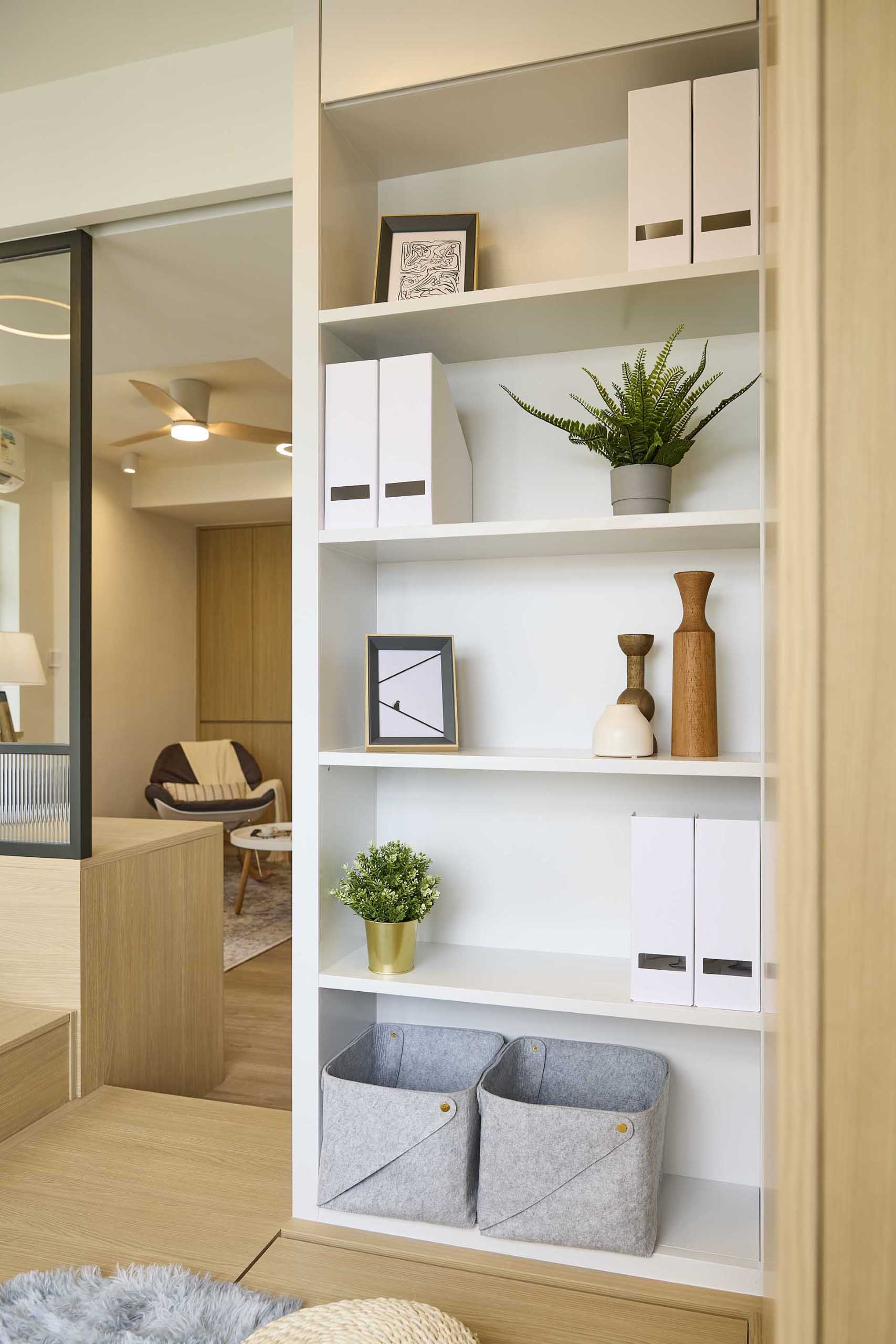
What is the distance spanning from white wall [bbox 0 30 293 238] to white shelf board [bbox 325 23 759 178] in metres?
0.32

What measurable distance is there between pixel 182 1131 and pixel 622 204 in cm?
205

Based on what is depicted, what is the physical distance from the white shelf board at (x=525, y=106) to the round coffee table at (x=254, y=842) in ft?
12.7

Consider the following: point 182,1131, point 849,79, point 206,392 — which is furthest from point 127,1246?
point 206,392

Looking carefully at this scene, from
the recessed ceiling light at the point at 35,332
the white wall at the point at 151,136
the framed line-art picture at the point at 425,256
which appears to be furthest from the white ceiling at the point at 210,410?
the framed line-art picture at the point at 425,256

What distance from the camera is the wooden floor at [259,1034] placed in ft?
9.52

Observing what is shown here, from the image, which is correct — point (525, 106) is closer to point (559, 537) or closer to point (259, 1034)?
point (559, 537)

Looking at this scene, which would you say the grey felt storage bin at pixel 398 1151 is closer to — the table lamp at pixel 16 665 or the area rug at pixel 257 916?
the table lamp at pixel 16 665

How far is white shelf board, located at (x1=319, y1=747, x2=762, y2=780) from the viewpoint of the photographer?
55.5 inches

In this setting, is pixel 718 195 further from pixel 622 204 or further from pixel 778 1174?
pixel 778 1174

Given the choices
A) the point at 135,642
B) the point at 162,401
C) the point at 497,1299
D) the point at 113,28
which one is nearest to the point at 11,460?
the point at 113,28

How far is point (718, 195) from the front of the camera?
1.45m

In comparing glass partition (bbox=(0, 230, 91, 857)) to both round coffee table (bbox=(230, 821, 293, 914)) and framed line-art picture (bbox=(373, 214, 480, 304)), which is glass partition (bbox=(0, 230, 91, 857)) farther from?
round coffee table (bbox=(230, 821, 293, 914))

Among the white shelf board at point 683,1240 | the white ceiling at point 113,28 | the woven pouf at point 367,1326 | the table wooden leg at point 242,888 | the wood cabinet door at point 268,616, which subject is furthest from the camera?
the wood cabinet door at point 268,616

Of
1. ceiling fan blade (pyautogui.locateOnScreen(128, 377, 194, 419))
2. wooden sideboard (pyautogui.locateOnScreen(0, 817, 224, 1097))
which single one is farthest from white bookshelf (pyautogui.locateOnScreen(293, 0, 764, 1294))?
ceiling fan blade (pyautogui.locateOnScreen(128, 377, 194, 419))
